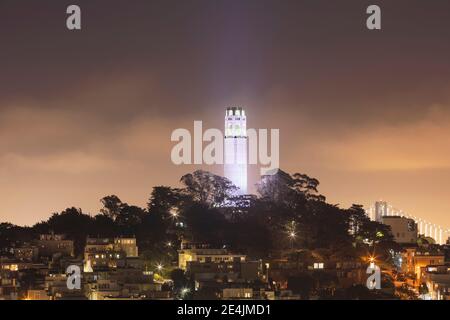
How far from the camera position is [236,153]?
7444 centimetres

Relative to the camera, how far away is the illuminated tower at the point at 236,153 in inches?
2913

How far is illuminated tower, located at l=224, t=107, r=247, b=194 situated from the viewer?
74000 mm

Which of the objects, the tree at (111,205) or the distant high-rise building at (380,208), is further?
the distant high-rise building at (380,208)

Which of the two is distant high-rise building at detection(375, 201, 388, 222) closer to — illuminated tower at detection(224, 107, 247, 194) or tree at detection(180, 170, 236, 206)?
illuminated tower at detection(224, 107, 247, 194)

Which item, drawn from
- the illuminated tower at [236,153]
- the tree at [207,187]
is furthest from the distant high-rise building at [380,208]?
the tree at [207,187]

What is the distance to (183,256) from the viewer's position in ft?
219

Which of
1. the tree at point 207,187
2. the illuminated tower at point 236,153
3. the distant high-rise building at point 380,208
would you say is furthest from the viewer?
the distant high-rise building at point 380,208

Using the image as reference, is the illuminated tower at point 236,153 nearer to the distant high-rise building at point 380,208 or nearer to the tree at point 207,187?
the tree at point 207,187

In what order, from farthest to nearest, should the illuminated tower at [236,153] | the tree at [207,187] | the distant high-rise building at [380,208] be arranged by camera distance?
the distant high-rise building at [380,208]
the illuminated tower at [236,153]
the tree at [207,187]

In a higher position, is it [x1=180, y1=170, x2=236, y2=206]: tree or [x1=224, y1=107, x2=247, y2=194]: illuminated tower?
[x1=224, y1=107, x2=247, y2=194]: illuminated tower

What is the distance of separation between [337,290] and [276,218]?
5.06 m

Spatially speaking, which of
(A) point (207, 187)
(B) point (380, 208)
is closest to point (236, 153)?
(A) point (207, 187)

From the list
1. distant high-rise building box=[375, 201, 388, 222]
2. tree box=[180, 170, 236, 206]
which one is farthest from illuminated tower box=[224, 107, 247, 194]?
distant high-rise building box=[375, 201, 388, 222]
